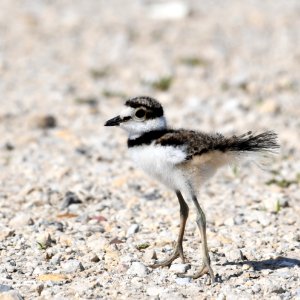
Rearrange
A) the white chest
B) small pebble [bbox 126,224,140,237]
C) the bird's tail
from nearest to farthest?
the white chest < the bird's tail < small pebble [bbox 126,224,140,237]

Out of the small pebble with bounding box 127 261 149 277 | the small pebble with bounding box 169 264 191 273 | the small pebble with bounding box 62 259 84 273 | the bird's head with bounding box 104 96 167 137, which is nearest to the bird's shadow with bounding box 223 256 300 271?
the small pebble with bounding box 169 264 191 273

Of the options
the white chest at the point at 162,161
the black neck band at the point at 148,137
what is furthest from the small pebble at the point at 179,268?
the black neck band at the point at 148,137

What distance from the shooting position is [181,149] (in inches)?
200

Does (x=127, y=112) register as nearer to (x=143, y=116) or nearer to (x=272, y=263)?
(x=143, y=116)

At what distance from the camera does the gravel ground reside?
539 centimetres

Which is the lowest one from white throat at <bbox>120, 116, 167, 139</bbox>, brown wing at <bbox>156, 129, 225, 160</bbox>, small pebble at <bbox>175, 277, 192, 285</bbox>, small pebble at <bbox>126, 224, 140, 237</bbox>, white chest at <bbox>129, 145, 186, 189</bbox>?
small pebble at <bbox>175, 277, 192, 285</bbox>

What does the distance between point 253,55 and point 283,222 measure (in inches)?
243

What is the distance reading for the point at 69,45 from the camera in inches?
493

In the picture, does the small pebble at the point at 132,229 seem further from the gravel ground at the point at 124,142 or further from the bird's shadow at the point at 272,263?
the bird's shadow at the point at 272,263

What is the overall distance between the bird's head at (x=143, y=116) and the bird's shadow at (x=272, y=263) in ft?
3.70

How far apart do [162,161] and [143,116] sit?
38 centimetres

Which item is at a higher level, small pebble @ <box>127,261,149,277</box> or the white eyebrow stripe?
the white eyebrow stripe

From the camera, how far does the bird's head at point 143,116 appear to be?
529cm

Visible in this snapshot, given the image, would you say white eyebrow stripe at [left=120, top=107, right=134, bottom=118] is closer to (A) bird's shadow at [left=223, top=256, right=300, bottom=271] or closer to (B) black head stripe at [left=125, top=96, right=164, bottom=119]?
(B) black head stripe at [left=125, top=96, right=164, bottom=119]
